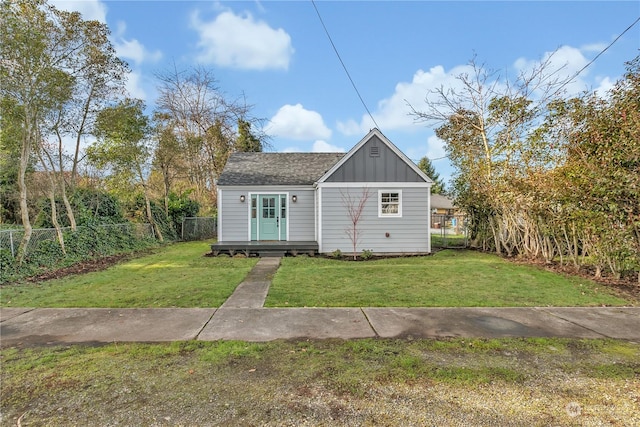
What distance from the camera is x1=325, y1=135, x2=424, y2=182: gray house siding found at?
11.5 m

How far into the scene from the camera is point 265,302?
17.4ft

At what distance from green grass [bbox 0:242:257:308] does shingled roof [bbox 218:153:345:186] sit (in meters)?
4.55

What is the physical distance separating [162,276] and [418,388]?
6.72m

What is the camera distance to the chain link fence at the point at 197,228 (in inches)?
722

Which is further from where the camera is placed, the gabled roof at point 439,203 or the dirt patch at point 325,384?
the gabled roof at point 439,203

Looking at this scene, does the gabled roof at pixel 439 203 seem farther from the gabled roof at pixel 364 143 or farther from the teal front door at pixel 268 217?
the teal front door at pixel 268 217

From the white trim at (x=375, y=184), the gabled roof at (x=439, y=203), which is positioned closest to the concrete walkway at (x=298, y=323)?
the white trim at (x=375, y=184)

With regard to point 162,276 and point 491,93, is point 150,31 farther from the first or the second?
point 491,93

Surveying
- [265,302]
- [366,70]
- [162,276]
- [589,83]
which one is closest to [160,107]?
[366,70]

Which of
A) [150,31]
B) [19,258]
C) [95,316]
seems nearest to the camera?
[95,316]

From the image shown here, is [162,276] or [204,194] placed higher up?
[204,194]

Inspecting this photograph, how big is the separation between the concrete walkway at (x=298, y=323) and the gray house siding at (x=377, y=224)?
6.67 m

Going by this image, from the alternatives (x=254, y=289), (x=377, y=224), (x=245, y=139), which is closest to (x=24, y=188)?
(x=254, y=289)

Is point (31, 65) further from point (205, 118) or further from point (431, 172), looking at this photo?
point (431, 172)
